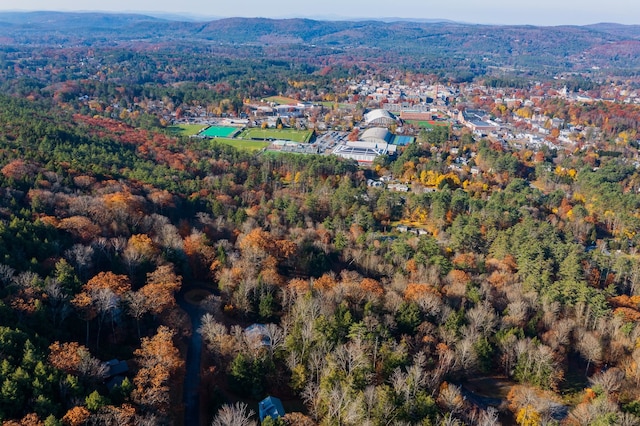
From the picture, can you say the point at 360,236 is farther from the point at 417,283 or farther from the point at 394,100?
the point at 394,100

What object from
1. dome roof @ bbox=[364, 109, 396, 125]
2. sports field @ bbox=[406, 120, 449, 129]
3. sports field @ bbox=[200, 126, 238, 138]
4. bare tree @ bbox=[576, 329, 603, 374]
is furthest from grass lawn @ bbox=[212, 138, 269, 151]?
bare tree @ bbox=[576, 329, 603, 374]

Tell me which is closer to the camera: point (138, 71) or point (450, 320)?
point (450, 320)

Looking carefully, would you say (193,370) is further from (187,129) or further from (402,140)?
(187,129)

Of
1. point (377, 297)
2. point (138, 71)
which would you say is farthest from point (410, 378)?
point (138, 71)

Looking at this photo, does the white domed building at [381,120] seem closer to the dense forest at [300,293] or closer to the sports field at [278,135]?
the sports field at [278,135]

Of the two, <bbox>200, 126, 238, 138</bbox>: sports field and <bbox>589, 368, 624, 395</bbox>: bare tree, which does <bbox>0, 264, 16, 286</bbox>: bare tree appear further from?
<bbox>200, 126, 238, 138</bbox>: sports field

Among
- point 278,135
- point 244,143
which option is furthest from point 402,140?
point 244,143

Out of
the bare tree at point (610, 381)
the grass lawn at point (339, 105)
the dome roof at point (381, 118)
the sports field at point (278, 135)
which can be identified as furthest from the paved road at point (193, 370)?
the grass lawn at point (339, 105)
